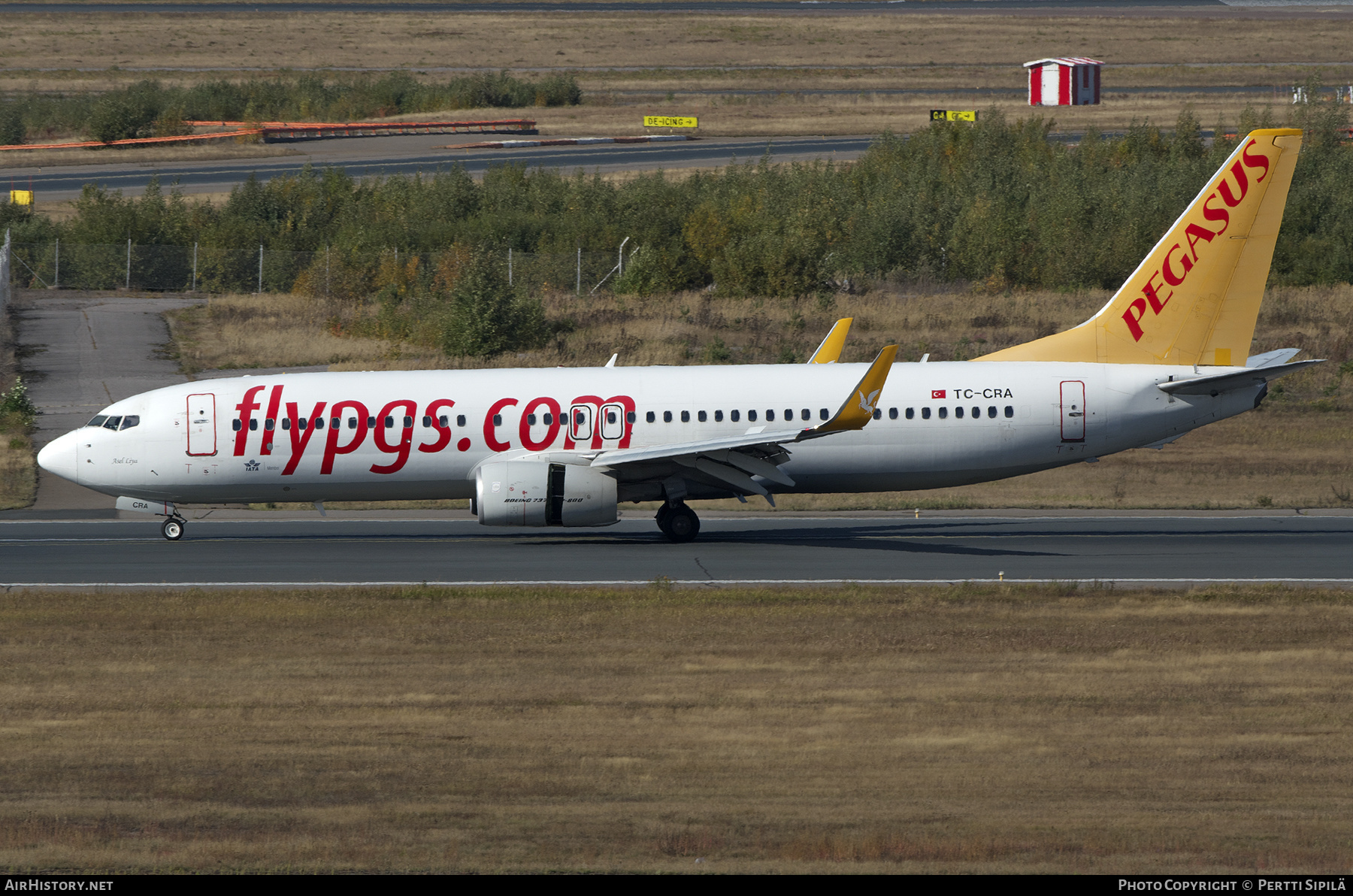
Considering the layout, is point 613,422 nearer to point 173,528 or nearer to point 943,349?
point 173,528

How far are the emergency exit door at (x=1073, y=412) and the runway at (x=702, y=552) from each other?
2269 millimetres

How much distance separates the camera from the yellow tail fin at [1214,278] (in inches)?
1209

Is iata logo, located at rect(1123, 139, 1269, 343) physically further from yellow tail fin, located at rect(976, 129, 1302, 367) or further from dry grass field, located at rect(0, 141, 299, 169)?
dry grass field, located at rect(0, 141, 299, 169)

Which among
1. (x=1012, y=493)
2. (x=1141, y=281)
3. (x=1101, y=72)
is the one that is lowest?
(x=1012, y=493)

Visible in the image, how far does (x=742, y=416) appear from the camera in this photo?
30.1 m

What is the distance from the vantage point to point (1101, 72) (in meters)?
119

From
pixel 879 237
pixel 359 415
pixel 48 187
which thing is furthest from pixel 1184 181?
pixel 48 187

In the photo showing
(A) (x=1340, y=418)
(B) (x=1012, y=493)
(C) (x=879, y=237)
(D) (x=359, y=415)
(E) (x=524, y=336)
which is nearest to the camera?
(D) (x=359, y=415)

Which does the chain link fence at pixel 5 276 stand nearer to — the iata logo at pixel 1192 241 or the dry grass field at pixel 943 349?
the dry grass field at pixel 943 349

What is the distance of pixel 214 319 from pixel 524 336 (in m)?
14.2

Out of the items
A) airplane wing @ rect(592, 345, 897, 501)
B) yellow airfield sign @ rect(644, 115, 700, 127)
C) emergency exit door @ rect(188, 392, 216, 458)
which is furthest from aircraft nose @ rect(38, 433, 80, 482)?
yellow airfield sign @ rect(644, 115, 700, 127)

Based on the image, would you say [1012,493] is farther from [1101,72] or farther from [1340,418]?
[1101,72]

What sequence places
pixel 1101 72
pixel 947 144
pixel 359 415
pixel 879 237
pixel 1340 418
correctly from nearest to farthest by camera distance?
pixel 359 415 → pixel 1340 418 → pixel 879 237 → pixel 947 144 → pixel 1101 72

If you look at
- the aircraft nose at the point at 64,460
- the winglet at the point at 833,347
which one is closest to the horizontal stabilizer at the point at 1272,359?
the winglet at the point at 833,347
